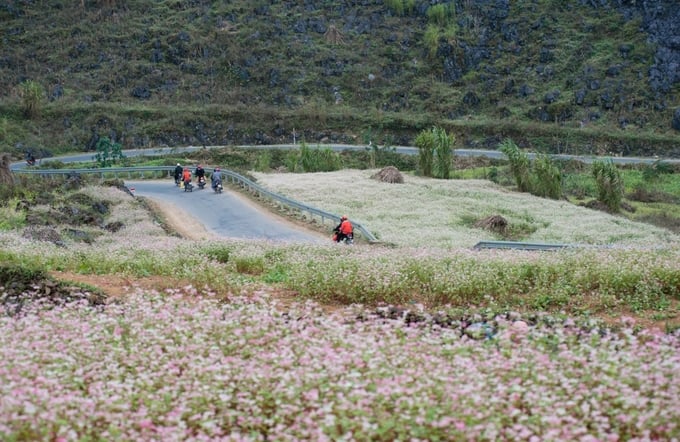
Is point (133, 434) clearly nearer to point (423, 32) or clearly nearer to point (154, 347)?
point (154, 347)

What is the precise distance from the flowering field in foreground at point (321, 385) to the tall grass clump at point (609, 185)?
92.8 ft

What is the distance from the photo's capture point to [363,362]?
336 inches

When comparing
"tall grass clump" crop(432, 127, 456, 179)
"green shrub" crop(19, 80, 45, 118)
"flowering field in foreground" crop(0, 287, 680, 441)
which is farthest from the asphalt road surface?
"green shrub" crop(19, 80, 45, 118)

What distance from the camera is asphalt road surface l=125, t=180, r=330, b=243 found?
29766 mm

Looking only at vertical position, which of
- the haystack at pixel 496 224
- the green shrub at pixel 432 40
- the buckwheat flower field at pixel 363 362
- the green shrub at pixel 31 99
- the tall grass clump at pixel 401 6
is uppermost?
the tall grass clump at pixel 401 6

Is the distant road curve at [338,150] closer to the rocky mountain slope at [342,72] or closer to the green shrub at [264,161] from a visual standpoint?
the rocky mountain slope at [342,72]

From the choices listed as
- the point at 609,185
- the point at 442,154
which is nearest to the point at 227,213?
the point at 442,154

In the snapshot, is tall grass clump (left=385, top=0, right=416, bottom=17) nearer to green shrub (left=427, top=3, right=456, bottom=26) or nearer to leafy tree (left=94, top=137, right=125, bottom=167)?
green shrub (left=427, top=3, right=456, bottom=26)

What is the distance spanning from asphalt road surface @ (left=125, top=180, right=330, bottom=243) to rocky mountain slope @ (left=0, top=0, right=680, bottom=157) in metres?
23.7

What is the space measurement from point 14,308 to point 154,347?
3804mm

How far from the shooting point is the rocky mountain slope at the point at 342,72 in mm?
64625

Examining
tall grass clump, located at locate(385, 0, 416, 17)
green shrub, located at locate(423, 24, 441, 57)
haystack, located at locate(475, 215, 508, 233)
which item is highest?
tall grass clump, located at locate(385, 0, 416, 17)

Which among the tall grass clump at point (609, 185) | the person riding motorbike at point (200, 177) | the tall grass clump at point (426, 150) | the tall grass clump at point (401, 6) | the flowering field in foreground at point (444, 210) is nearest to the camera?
the flowering field in foreground at point (444, 210)

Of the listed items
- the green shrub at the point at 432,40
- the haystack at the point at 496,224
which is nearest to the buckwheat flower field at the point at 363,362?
the haystack at the point at 496,224
